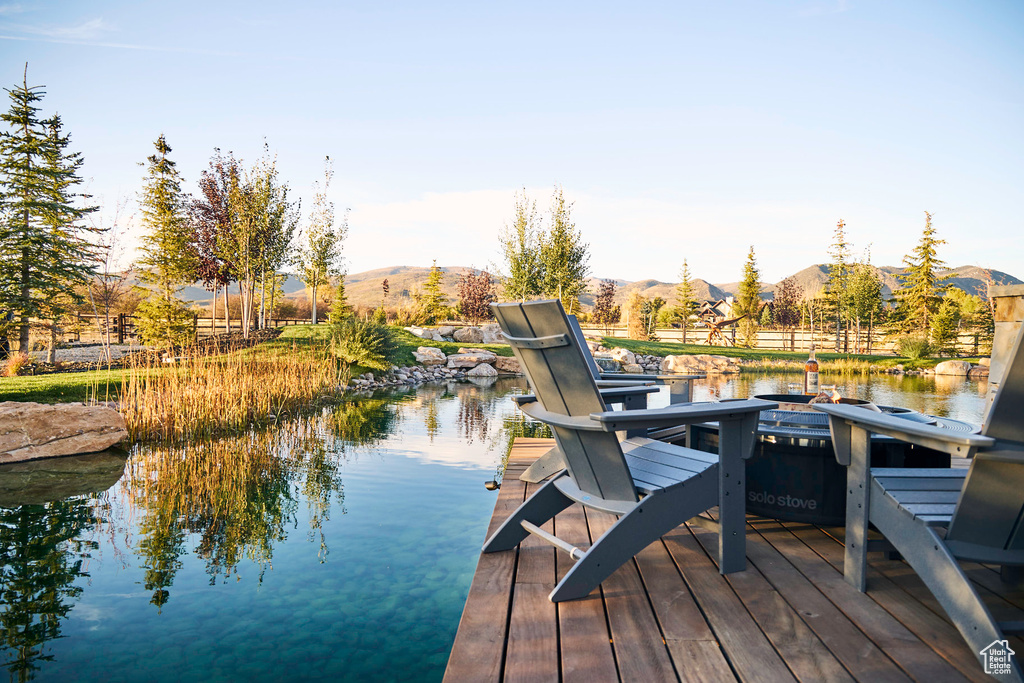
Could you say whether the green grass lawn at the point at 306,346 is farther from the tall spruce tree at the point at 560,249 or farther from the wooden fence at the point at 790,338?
the wooden fence at the point at 790,338

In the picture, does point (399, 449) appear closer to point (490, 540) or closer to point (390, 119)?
point (490, 540)

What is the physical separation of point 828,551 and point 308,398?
25.7 feet

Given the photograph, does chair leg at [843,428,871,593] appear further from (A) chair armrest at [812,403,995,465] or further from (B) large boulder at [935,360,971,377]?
(B) large boulder at [935,360,971,377]

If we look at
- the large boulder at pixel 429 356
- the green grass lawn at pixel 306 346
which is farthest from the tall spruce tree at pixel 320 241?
the large boulder at pixel 429 356

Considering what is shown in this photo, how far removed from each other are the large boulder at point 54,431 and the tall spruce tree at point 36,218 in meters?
8.18

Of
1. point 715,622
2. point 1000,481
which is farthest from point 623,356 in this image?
point 1000,481

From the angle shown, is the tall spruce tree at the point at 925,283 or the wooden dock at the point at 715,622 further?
the tall spruce tree at the point at 925,283

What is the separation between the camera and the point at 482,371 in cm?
1614

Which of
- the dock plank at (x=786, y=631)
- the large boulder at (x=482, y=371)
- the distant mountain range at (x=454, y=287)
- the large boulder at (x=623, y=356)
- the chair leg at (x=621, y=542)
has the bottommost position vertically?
the large boulder at (x=482, y=371)

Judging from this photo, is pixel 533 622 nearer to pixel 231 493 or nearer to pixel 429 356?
pixel 231 493

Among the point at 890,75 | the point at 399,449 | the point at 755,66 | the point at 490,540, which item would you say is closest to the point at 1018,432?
the point at 490,540

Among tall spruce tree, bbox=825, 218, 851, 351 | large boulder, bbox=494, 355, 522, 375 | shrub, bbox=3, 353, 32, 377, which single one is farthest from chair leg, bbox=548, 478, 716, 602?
tall spruce tree, bbox=825, 218, 851, 351

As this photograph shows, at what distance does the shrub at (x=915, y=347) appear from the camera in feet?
68.1

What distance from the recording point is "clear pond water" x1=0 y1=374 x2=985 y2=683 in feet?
6.82
